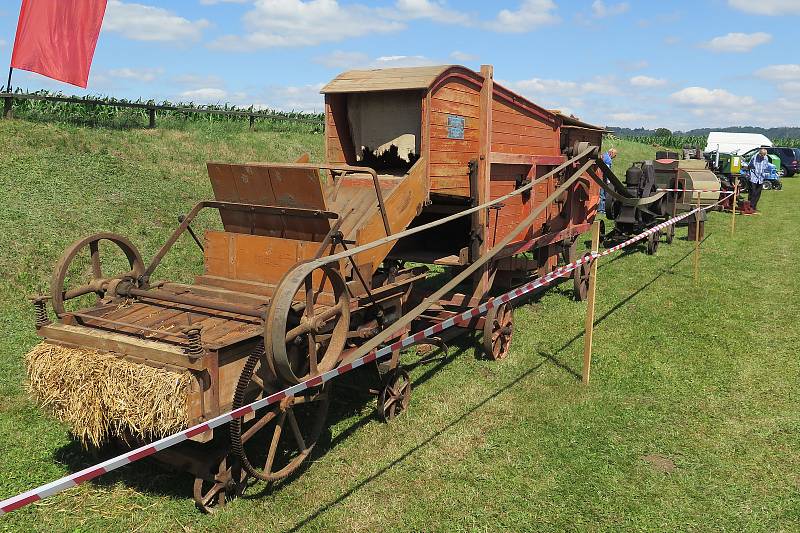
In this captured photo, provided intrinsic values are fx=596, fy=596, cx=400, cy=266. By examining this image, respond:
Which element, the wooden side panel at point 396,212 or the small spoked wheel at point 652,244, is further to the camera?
the small spoked wheel at point 652,244

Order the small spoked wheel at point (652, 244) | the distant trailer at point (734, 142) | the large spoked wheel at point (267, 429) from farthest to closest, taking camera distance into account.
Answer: the distant trailer at point (734, 142) < the small spoked wheel at point (652, 244) < the large spoked wheel at point (267, 429)

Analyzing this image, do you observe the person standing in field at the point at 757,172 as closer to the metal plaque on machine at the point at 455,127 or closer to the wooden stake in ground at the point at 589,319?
the wooden stake in ground at the point at 589,319

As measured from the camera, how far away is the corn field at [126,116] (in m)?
15.3

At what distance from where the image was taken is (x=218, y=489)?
14.8 feet

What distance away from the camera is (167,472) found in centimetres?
495

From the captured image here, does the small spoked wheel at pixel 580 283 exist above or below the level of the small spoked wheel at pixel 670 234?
below

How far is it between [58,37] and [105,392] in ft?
33.6

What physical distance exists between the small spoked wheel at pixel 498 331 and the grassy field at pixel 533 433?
0.51ft

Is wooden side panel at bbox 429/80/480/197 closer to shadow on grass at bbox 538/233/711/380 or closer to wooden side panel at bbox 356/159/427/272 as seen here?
wooden side panel at bbox 356/159/427/272

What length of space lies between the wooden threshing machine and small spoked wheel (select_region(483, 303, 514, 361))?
25 mm

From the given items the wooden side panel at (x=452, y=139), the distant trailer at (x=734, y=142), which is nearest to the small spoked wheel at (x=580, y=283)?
the wooden side panel at (x=452, y=139)

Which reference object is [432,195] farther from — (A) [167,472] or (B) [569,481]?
(A) [167,472]

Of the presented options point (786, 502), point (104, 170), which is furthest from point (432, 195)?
point (104, 170)

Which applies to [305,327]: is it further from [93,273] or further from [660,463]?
[660,463]
